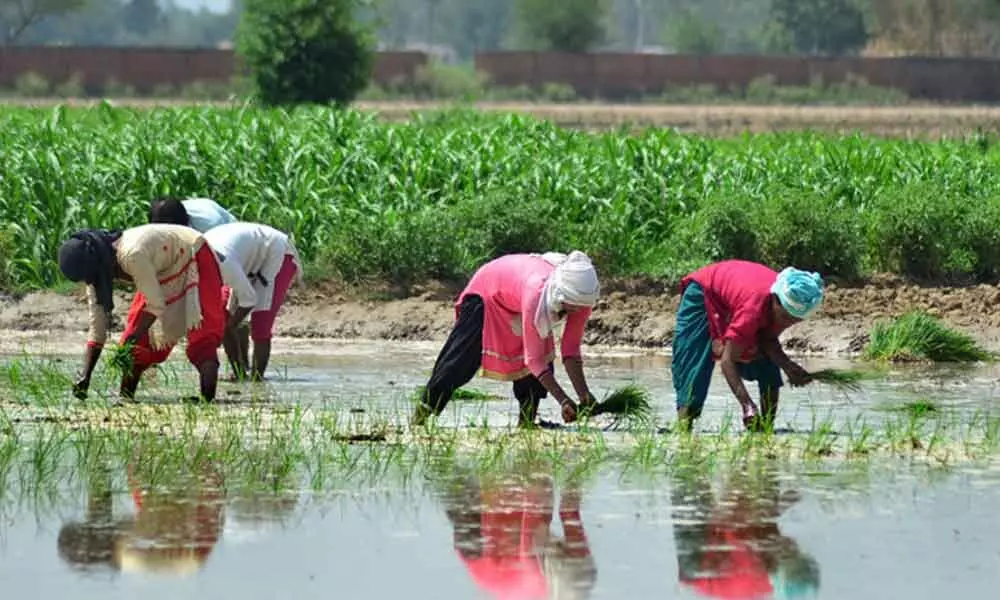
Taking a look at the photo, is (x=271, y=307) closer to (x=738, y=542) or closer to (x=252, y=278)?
(x=252, y=278)

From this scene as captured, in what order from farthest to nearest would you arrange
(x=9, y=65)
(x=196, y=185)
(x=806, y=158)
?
(x=9, y=65)
(x=806, y=158)
(x=196, y=185)

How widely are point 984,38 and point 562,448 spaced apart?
74.4 metres

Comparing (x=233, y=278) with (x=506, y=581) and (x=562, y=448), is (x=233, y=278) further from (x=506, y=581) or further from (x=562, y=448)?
(x=506, y=581)

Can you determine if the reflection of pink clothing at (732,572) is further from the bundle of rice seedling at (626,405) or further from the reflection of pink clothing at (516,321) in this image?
the bundle of rice seedling at (626,405)

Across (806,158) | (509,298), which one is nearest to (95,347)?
(509,298)

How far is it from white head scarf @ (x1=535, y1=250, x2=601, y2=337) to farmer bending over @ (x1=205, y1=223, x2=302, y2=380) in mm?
3056

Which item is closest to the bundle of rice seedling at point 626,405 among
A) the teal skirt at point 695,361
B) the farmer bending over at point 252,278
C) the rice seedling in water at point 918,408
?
the teal skirt at point 695,361

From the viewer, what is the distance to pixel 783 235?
17.8m

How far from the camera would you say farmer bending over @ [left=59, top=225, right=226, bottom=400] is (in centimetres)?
1125

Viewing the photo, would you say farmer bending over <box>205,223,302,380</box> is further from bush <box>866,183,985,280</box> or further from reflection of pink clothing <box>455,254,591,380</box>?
bush <box>866,183,985,280</box>

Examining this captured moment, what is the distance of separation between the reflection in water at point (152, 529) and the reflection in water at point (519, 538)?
0.98 metres

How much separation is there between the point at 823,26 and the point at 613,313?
75505 millimetres

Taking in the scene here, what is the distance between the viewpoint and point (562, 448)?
10359 millimetres

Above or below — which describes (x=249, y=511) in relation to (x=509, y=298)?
below
